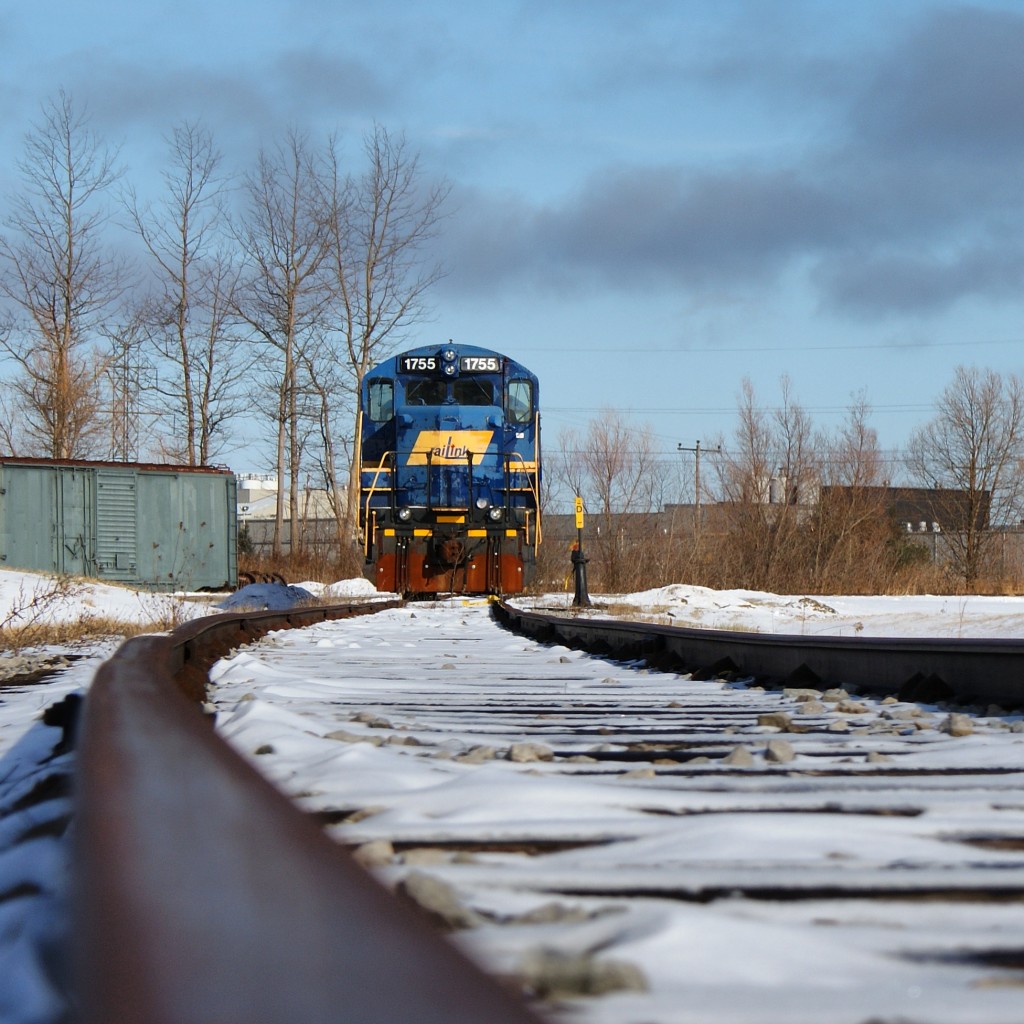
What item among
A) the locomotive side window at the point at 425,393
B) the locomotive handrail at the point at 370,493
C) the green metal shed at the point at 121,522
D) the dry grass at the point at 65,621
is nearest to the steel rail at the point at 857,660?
the dry grass at the point at 65,621

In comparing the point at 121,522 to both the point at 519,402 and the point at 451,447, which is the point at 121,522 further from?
the point at 519,402

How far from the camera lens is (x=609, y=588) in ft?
77.8

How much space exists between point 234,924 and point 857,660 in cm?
360

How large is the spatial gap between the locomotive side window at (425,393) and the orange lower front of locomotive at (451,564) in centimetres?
180

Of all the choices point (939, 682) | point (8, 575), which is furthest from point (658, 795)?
point (8, 575)

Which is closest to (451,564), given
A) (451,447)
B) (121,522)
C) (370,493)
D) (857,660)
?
(370,493)

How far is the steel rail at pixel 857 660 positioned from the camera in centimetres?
348

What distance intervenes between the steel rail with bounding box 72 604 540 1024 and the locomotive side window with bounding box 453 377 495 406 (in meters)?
13.3

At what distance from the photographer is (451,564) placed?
13984 mm

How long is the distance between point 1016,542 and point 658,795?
37.8 meters

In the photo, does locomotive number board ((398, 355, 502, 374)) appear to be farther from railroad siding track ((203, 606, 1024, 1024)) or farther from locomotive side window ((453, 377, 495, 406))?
railroad siding track ((203, 606, 1024, 1024))

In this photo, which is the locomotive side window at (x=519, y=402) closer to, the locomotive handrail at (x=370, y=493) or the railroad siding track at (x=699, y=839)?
the locomotive handrail at (x=370, y=493)

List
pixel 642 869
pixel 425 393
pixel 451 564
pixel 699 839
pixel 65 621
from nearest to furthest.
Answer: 1. pixel 642 869
2. pixel 699 839
3. pixel 65 621
4. pixel 451 564
5. pixel 425 393

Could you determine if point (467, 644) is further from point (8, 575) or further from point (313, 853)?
point (8, 575)
